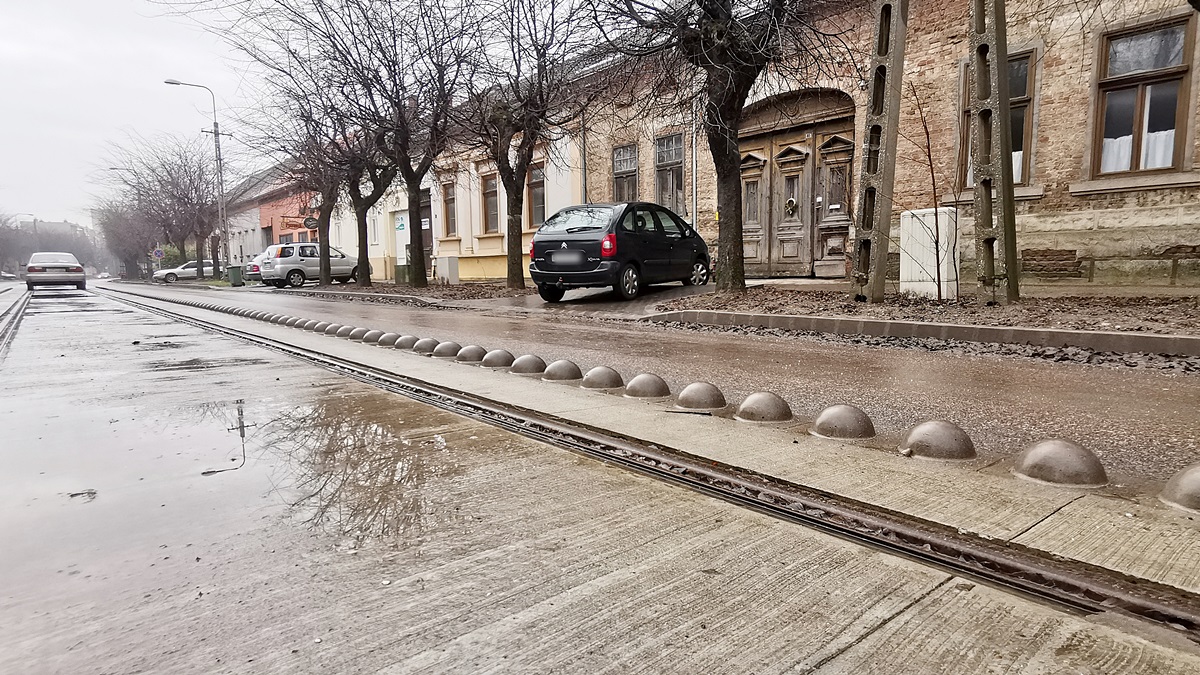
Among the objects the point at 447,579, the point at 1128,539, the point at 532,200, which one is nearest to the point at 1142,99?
the point at 1128,539

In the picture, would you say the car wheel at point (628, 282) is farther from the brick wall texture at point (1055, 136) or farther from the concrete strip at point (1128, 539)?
the concrete strip at point (1128, 539)

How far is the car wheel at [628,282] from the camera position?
13000mm

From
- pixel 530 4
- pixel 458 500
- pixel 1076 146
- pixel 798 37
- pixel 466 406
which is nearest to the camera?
pixel 458 500

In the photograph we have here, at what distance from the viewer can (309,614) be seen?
5.92ft

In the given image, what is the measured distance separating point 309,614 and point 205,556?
62cm

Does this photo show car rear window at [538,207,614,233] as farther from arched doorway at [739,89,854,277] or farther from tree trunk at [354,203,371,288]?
tree trunk at [354,203,371,288]

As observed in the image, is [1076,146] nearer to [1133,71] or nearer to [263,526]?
[1133,71]

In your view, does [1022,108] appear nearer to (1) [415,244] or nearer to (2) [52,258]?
(1) [415,244]

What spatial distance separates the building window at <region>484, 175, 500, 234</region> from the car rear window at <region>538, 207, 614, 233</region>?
12876mm

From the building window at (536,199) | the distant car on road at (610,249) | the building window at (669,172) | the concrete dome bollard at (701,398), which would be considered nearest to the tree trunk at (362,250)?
the building window at (536,199)

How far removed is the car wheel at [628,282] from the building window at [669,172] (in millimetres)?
6001

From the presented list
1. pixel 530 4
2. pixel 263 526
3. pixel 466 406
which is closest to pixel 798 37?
pixel 530 4

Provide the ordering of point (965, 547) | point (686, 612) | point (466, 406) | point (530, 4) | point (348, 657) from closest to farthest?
1. point (348, 657)
2. point (686, 612)
3. point (965, 547)
4. point (466, 406)
5. point (530, 4)

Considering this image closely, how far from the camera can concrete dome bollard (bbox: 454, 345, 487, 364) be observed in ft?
20.5
